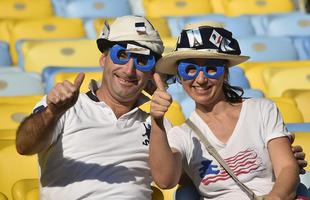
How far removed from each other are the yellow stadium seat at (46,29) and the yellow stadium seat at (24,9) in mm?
490

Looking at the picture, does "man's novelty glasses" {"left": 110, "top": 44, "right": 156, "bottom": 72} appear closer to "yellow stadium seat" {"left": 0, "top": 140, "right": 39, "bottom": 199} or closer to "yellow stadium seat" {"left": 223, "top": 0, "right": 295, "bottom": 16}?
"yellow stadium seat" {"left": 0, "top": 140, "right": 39, "bottom": 199}

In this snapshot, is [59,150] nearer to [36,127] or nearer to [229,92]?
[36,127]

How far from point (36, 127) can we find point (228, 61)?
735 mm

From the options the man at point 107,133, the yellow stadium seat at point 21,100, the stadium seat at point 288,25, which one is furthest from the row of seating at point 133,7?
the man at point 107,133

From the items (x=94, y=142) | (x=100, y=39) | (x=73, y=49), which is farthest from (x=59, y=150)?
(x=73, y=49)

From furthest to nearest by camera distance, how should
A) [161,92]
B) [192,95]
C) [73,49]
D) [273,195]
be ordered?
[73,49], [192,95], [273,195], [161,92]

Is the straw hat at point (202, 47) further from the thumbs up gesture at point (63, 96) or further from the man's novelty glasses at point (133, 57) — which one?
the thumbs up gesture at point (63, 96)

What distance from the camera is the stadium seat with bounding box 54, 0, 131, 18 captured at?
6207mm

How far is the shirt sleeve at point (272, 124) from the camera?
283 centimetres

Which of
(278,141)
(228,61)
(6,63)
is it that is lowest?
(6,63)

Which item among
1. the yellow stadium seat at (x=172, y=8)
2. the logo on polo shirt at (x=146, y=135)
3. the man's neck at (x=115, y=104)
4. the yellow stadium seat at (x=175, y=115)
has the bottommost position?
the yellow stadium seat at (x=172, y=8)

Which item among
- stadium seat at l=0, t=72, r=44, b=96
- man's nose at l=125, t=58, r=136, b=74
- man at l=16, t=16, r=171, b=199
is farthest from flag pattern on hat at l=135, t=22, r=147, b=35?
stadium seat at l=0, t=72, r=44, b=96

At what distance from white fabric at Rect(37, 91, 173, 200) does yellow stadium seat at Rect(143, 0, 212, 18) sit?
3.44 m

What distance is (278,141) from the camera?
2812 millimetres
